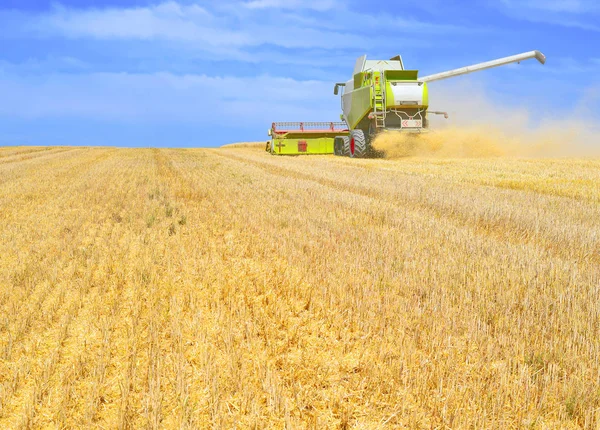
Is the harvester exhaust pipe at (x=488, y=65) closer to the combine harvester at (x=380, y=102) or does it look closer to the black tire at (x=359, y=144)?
the combine harvester at (x=380, y=102)

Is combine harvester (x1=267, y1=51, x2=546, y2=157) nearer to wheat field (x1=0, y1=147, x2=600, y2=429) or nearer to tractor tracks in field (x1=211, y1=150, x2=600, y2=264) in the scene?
tractor tracks in field (x1=211, y1=150, x2=600, y2=264)

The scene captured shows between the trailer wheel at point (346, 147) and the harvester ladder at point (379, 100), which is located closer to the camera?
the harvester ladder at point (379, 100)

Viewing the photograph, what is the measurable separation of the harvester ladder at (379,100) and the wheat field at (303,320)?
1144 cm

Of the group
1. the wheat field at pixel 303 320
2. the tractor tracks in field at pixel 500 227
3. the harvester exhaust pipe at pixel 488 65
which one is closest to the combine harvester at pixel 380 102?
the harvester exhaust pipe at pixel 488 65

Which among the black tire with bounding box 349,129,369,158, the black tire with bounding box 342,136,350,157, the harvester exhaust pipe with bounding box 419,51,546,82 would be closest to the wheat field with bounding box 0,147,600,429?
the black tire with bounding box 349,129,369,158

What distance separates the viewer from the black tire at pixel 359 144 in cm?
1928

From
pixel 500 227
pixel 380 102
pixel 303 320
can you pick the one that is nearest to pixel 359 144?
pixel 380 102

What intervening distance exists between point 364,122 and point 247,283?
54.2ft

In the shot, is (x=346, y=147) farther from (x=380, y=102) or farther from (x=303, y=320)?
(x=303, y=320)

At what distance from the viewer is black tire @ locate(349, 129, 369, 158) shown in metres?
19.3

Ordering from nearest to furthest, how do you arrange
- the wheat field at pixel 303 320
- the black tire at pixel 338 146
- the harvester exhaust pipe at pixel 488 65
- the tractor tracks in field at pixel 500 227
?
1. the wheat field at pixel 303 320
2. the tractor tracks in field at pixel 500 227
3. the harvester exhaust pipe at pixel 488 65
4. the black tire at pixel 338 146

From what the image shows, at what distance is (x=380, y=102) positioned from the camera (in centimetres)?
1834

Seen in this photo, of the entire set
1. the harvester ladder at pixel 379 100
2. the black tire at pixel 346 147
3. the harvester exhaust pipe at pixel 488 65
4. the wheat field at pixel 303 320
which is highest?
the harvester exhaust pipe at pixel 488 65

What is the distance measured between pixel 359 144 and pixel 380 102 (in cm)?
189
